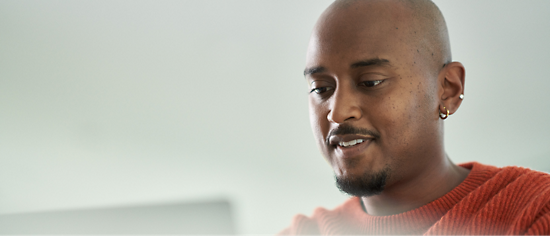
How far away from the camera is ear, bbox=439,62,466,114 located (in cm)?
98

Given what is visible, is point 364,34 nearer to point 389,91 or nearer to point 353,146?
point 389,91

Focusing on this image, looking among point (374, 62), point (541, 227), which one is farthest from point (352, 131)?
point (541, 227)

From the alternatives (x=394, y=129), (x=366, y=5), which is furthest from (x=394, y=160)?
(x=366, y=5)

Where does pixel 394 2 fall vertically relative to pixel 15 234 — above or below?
above

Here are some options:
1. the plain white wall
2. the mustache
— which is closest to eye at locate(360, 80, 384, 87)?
the mustache

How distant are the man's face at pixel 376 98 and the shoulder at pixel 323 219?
27 centimetres

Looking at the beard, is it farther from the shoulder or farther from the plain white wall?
the plain white wall

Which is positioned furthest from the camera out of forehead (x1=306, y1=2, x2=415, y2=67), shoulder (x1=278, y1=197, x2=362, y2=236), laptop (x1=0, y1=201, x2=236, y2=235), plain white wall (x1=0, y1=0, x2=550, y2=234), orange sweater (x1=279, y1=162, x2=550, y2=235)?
plain white wall (x1=0, y1=0, x2=550, y2=234)

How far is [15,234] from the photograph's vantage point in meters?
0.65

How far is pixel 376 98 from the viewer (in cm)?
89

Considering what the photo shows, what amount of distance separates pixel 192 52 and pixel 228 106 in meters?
0.31

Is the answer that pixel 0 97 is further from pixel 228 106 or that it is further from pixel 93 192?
pixel 228 106

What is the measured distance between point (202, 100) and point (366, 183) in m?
1.17

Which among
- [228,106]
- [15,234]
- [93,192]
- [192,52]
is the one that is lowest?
[15,234]
